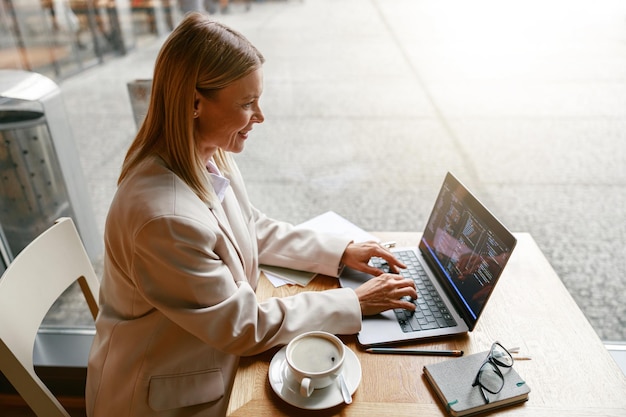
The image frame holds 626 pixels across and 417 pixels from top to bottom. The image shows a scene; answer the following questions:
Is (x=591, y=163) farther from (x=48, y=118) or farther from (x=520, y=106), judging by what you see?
(x=48, y=118)

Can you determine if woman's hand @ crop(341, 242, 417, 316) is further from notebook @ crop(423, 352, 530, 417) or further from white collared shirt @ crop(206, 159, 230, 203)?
white collared shirt @ crop(206, 159, 230, 203)

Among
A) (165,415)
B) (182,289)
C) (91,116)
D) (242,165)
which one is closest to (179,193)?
(182,289)

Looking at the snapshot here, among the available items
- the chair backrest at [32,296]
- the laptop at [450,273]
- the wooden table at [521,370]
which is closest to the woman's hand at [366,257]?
the laptop at [450,273]

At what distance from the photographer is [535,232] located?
7.45ft

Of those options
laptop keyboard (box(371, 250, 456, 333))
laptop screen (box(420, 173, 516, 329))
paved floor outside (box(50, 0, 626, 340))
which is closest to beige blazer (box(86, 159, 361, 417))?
laptop keyboard (box(371, 250, 456, 333))

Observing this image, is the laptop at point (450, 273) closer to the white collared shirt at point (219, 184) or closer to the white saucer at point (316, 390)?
the white saucer at point (316, 390)

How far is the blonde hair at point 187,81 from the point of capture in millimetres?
964

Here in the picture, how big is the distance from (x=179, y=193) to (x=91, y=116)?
2891 millimetres

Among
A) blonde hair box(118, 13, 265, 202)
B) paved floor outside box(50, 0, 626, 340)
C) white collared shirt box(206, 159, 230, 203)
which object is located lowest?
paved floor outside box(50, 0, 626, 340)

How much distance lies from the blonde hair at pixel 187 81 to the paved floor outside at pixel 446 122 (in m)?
1.18

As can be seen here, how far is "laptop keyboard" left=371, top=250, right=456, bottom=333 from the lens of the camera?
3.44ft

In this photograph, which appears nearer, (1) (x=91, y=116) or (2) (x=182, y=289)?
(2) (x=182, y=289)

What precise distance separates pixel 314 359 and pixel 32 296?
718mm

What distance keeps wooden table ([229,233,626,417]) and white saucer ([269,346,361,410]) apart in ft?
0.05
